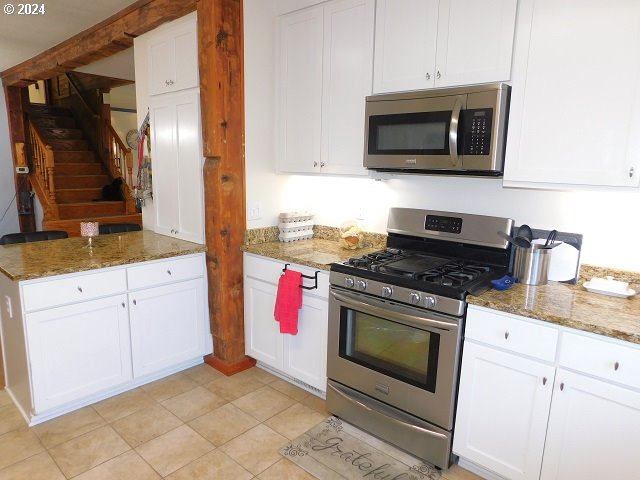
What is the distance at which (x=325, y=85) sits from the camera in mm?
2818

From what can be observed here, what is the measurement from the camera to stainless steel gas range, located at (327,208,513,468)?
6.75 ft

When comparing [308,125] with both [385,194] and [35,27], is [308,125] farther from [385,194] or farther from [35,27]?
[35,27]

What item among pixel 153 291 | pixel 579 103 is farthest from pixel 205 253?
pixel 579 103

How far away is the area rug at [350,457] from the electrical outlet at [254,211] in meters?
1.50

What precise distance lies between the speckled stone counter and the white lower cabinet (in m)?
0.04

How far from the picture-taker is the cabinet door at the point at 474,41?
2.04 metres

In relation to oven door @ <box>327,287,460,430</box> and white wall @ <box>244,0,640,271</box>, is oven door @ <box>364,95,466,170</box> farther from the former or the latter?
Answer: oven door @ <box>327,287,460,430</box>

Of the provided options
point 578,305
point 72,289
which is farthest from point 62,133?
point 578,305

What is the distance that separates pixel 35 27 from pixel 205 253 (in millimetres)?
2775

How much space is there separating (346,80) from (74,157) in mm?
5695

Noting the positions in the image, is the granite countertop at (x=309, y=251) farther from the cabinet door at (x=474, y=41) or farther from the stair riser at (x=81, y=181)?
the stair riser at (x=81, y=181)

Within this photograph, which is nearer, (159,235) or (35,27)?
(159,235)

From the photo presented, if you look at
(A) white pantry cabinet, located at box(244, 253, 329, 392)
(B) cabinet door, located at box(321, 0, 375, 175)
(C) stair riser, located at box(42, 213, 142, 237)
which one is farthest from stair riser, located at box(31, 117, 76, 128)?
(B) cabinet door, located at box(321, 0, 375, 175)

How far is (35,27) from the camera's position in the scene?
388cm
